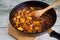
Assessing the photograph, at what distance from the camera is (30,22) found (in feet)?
3.09

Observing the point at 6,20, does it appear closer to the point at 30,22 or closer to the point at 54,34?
the point at 30,22

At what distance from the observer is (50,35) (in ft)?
3.06

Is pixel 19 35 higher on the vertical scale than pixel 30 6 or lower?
lower

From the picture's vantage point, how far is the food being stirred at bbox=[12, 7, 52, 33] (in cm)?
92

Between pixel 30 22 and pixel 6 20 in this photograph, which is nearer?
pixel 30 22

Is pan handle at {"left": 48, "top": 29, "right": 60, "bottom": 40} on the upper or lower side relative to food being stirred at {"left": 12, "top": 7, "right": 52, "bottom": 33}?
lower

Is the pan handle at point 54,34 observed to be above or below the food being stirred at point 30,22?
below

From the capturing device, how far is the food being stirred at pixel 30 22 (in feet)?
3.03

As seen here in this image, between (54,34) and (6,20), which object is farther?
(6,20)

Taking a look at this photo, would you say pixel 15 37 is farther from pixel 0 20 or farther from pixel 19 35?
pixel 0 20

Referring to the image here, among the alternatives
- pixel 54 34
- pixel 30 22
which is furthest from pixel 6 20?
pixel 54 34

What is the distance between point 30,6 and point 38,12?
93 mm

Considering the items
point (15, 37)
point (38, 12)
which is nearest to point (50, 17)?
point (38, 12)

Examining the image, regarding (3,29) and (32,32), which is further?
(3,29)
